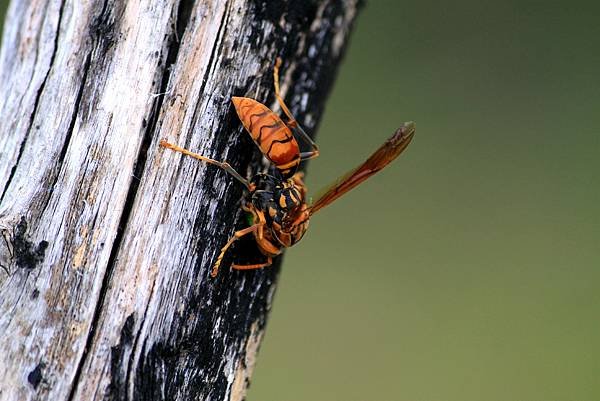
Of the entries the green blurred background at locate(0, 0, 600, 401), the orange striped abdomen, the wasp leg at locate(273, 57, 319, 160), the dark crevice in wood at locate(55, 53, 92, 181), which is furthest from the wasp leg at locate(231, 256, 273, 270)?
the green blurred background at locate(0, 0, 600, 401)

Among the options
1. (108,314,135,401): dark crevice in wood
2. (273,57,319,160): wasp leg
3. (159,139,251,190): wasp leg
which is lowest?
(108,314,135,401): dark crevice in wood

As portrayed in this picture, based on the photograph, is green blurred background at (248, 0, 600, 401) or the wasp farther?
green blurred background at (248, 0, 600, 401)

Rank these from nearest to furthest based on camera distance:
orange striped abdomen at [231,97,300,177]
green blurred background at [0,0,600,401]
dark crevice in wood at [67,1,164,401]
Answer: dark crevice in wood at [67,1,164,401] < orange striped abdomen at [231,97,300,177] < green blurred background at [0,0,600,401]

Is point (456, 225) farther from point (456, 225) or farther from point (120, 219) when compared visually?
point (120, 219)

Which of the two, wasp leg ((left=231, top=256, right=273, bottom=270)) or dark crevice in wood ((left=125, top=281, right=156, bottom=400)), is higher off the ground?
wasp leg ((left=231, top=256, right=273, bottom=270))

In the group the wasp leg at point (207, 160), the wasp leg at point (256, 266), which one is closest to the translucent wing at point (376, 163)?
the wasp leg at point (256, 266)

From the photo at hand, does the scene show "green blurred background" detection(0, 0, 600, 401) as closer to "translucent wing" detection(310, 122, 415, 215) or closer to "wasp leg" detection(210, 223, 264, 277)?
"translucent wing" detection(310, 122, 415, 215)

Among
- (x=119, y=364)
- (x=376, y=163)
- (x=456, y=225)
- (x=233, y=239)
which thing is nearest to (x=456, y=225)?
(x=456, y=225)
